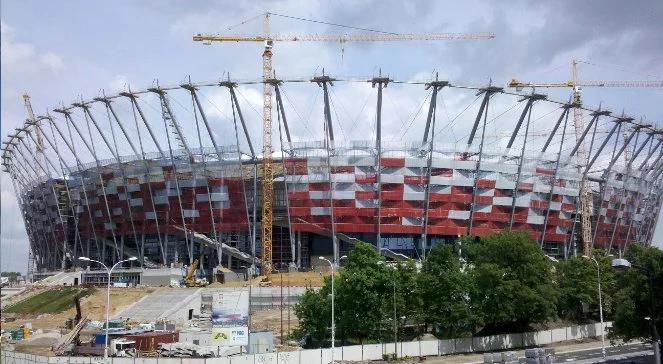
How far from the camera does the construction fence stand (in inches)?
1823

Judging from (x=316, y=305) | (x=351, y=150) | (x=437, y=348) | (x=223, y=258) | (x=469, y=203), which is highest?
(x=351, y=150)

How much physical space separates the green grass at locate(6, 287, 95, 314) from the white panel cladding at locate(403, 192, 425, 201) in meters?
51.8

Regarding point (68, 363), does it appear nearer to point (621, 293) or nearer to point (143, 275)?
point (621, 293)

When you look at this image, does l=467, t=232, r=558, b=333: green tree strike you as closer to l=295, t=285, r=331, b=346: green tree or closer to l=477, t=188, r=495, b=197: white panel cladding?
l=295, t=285, r=331, b=346: green tree

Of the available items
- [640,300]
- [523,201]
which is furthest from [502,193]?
[640,300]

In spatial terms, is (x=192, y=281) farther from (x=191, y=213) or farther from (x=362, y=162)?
(x=362, y=162)

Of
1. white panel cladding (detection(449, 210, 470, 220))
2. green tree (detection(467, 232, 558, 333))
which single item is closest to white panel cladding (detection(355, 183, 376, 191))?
white panel cladding (detection(449, 210, 470, 220))

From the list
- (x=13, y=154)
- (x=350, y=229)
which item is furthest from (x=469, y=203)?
(x=13, y=154)

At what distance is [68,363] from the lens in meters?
46.4

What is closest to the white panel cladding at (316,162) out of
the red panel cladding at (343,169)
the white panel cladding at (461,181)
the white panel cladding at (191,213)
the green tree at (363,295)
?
the red panel cladding at (343,169)

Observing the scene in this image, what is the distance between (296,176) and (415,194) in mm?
20255

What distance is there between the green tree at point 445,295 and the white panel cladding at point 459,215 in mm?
46724

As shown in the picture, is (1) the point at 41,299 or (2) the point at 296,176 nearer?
(1) the point at 41,299

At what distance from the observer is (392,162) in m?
106
